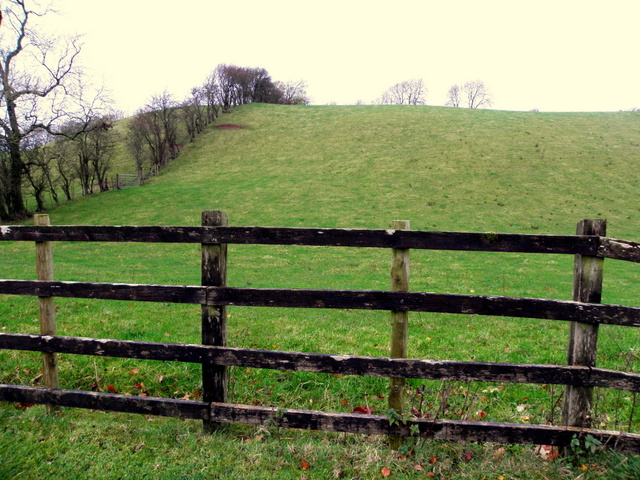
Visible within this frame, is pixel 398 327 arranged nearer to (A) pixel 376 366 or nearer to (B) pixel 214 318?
(A) pixel 376 366

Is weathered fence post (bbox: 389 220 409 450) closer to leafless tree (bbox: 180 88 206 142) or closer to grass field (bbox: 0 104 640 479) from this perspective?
grass field (bbox: 0 104 640 479)

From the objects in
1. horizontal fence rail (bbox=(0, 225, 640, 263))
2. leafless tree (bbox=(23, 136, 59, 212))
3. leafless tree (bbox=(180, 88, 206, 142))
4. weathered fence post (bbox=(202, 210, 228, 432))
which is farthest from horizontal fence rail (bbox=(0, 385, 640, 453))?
leafless tree (bbox=(180, 88, 206, 142))

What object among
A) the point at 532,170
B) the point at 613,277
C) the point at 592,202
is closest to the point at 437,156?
the point at 532,170

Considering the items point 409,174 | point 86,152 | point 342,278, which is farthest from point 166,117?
point 342,278

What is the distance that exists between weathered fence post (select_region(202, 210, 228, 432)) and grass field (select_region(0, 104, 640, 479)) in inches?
15.6

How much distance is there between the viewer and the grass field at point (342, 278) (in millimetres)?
Result: 3615

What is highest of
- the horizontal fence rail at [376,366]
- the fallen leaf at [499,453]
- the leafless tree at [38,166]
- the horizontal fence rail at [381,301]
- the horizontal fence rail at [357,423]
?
the leafless tree at [38,166]

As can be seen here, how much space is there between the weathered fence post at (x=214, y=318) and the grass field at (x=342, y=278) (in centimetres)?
40

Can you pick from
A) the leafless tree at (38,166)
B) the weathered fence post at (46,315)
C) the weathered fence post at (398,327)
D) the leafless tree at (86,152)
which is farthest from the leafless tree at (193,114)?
the weathered fence post at (398,327)

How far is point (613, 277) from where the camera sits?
17.4 meters

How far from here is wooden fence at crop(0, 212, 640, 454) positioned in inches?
140

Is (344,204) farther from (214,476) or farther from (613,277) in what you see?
(214,476)

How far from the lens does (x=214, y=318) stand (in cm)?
398

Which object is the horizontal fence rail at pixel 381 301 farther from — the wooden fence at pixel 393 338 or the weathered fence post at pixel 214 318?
the weathered fence post at pixel 214 318
